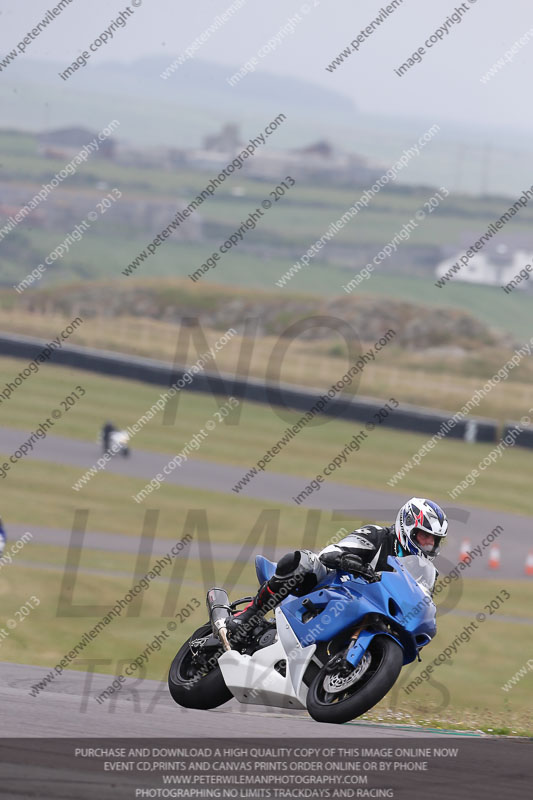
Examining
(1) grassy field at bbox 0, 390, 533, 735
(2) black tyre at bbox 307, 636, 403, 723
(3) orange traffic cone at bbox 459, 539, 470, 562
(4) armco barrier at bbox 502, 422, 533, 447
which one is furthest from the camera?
(4) armco barrier at bbox 502, 422, 533, 447

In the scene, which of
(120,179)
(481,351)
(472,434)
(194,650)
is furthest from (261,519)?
(120,179)

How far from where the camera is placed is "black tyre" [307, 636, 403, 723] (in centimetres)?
630

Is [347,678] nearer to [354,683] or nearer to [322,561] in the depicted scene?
[354,683]

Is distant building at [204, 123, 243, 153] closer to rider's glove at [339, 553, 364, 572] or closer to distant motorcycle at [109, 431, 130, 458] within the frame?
distant motorcycle at [109, 431, 130, 458]

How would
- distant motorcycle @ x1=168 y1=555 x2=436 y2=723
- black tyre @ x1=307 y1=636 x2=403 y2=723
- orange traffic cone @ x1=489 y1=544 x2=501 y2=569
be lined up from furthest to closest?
orange traffic cone @ x1=489 y1=544 x2=501 y2=569, distant motorcycle @ x1=168 y1=555 x2=436 y2=723, black tyre @ x1=307 y1=636 x2=403 y2=723

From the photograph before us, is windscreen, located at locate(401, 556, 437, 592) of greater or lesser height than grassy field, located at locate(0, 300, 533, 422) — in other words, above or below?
above

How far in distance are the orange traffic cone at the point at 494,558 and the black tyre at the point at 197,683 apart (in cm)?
1320

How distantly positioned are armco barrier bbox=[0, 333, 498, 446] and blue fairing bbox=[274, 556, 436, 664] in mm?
24305

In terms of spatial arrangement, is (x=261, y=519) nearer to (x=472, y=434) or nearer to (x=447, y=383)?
(x=472, y=434)

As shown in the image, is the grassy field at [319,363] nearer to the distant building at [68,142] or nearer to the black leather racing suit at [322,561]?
the black leather racing suit at [322,561]

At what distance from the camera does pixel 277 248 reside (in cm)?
8531

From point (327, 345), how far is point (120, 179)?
55.9 meters

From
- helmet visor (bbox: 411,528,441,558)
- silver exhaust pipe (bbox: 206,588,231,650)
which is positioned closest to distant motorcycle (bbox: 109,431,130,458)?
silver exhaust pipe (bbox: 206,588,231,650)
